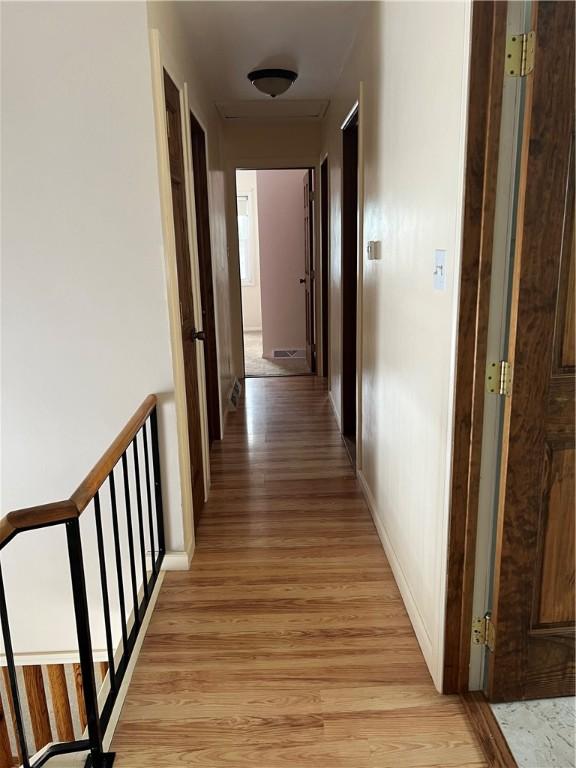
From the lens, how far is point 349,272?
157 inches

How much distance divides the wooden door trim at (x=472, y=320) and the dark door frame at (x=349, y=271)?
6.79ft

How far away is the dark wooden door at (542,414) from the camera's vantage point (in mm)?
1363

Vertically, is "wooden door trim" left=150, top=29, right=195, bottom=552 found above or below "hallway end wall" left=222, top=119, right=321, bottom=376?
below

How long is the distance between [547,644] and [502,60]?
1.63 m

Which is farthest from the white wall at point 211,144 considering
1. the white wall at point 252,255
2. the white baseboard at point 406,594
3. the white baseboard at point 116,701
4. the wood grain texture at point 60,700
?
the white wall at point 252,255

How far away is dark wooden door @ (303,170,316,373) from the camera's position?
5.66 metres

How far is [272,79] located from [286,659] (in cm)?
345

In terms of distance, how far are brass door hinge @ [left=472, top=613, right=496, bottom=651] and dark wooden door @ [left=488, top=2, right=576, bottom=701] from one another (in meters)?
0.04

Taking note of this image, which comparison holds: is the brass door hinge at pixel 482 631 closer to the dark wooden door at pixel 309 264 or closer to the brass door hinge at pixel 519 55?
the brass door hinge at pixel 519 55

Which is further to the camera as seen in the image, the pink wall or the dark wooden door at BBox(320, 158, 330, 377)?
the pink wall

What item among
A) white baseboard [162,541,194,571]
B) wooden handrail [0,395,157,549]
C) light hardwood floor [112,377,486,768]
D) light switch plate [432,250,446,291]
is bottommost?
light hardwood floor [112,377,486,768]

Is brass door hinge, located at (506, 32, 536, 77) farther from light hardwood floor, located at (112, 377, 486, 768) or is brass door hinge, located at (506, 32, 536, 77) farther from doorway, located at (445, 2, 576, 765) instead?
light hardwood floor, located at (112, 377, 486, 768)

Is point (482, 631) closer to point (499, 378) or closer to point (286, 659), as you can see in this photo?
point (286, 659)

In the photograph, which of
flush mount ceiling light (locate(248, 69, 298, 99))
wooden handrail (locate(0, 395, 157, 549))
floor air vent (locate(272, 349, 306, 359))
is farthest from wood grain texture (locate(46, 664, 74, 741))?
floor air vent (locate(272, 349, 306, 359))
